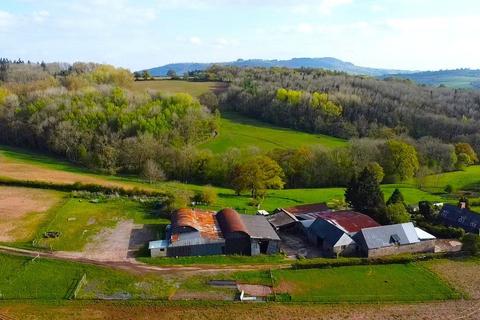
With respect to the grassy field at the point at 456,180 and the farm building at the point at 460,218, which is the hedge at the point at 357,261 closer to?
the farm building at the point at 460,218

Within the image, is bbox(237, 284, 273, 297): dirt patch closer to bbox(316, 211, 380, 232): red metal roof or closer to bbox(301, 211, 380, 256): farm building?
bbox(301, 211, 380, 256): farm building

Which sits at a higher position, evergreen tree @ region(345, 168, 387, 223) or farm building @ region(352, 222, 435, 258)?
evergreen tree @ region(345, 168, 387, 223)

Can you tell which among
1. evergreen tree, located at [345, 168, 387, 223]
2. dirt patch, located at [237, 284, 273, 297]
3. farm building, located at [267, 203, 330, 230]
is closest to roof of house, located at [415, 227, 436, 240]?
evergreen tree, located at [345, 168, 387, 223]

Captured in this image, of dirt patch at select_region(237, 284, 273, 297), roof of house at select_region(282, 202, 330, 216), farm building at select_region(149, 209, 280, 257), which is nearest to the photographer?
dirt patch at select_region(237, 284, 273, 297)

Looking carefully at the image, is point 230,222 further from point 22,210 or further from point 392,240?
point 22,210

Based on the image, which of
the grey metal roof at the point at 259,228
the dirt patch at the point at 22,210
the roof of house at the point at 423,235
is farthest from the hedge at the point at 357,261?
the dirt patch at the point at 22,210

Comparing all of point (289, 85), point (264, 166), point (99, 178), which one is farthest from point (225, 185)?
point (289, 85)
